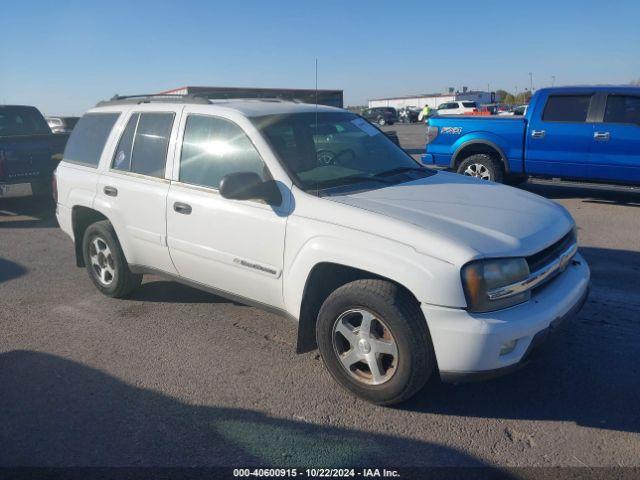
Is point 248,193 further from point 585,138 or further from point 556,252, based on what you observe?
point 585,138

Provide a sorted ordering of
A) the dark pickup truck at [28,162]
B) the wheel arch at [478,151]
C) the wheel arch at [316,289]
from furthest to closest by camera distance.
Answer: the wheel arch at [478,151] → the dark pickup truck at [28,162] → the wheel arch at [316,289]

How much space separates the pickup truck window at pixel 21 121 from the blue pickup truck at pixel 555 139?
7673 mm

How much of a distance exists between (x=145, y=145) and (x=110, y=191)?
1.75ft

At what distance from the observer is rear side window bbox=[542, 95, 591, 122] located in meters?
8.81

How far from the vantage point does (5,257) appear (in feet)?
22.7

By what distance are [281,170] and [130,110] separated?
6.46 feet

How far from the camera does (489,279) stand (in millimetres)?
2994

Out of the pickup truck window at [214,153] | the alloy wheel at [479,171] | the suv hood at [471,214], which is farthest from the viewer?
the alloy wheel at [479,171]

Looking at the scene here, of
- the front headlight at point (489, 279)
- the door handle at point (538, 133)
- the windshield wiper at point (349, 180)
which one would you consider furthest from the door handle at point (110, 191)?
the door handle at point (538, 133)

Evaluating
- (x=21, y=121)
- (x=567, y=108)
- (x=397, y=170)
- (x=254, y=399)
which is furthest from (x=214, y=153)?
(x=21, y=121)

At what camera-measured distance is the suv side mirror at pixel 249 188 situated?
3566mm

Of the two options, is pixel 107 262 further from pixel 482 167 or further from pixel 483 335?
pixel 482 167

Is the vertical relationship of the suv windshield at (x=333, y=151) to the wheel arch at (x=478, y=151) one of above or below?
above

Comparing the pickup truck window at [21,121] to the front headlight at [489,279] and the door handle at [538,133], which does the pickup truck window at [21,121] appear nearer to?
the door handle at [538,133]
